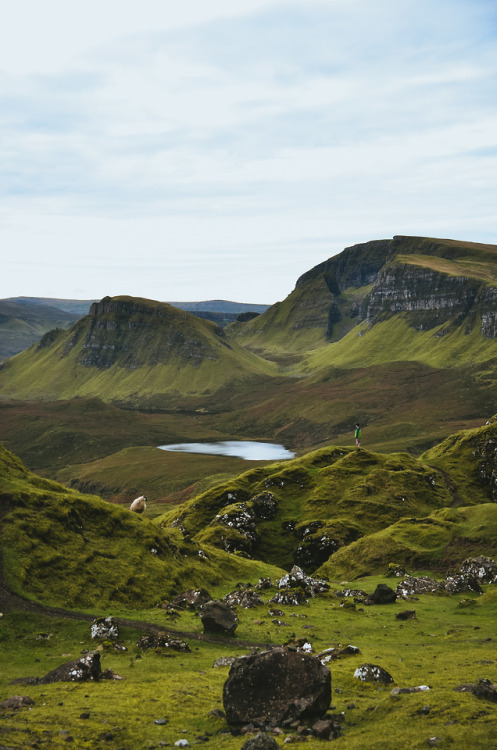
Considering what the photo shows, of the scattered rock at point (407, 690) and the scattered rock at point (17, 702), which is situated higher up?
the scattered rock at point (407, 690)

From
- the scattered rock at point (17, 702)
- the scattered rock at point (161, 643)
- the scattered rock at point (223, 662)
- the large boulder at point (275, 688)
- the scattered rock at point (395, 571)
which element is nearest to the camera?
the large boulder at point (275, 688)

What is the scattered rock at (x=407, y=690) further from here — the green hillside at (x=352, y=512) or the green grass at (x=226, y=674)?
the green hillside at (x=352, y=512)

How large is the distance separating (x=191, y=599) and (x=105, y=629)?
44.6ft

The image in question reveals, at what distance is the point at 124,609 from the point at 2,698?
20727mm

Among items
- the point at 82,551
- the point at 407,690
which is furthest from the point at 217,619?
the point at 407,690

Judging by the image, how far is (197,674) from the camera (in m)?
38.2

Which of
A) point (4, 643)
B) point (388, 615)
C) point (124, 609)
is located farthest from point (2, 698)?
point (388, 615)

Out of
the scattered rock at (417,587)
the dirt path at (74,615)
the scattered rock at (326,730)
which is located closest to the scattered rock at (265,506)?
the scattered rock at (417,587)

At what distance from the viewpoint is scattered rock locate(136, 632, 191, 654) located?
43469 mm

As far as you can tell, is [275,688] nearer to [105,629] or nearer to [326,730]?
[326,730]

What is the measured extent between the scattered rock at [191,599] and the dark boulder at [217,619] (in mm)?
6958

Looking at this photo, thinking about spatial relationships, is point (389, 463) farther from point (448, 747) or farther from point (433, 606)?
point (448, 747)

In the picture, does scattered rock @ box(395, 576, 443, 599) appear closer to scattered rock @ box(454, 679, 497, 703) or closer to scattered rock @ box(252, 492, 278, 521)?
scattered rock @ box(454, 679, 497, 703)

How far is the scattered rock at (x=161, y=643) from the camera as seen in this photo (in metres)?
43.5
